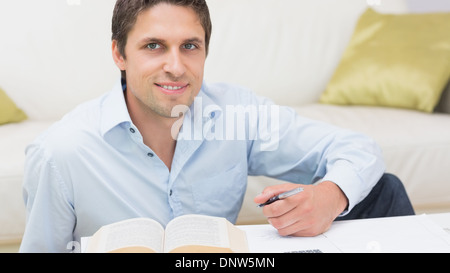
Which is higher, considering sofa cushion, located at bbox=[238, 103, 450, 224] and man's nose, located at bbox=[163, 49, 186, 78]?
man's nose, located at bbox=[163, 49, 186, 78]

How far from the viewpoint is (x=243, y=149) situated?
1.17 meters

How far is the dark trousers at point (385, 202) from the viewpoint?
41.5 inches

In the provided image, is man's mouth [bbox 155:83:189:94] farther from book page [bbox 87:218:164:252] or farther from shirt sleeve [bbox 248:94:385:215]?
book page [bbox 87:218:164:252]

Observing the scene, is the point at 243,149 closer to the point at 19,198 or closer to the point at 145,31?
the point at 145,31

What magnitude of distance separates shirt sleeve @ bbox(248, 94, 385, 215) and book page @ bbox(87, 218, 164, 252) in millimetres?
387

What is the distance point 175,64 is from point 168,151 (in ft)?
0.63

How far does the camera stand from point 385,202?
1.08m

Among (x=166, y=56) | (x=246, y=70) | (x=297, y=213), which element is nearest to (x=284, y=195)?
(x=297, y=213)

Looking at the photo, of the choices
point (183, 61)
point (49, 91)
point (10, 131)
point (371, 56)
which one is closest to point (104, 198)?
point (183, 61)

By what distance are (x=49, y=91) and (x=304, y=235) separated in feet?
3.85

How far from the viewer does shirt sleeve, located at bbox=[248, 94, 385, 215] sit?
1044 mm

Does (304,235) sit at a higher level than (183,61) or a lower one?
lower

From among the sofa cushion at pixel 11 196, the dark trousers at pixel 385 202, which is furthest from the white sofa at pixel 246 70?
the dark trousers at pixel 385 202

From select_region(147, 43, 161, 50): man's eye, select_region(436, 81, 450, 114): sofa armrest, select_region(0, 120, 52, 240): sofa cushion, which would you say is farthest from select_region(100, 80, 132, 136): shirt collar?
select_region(436, 81, 450, 114): sofa armrest
